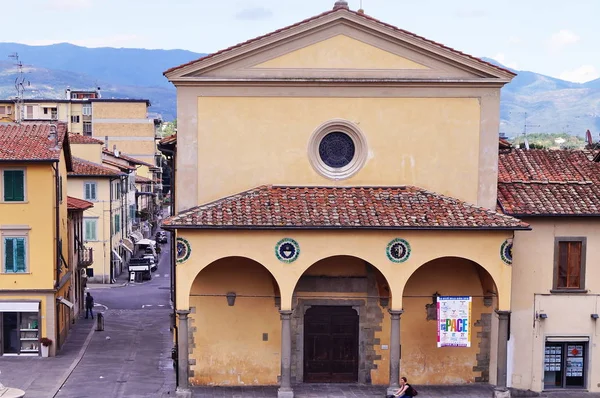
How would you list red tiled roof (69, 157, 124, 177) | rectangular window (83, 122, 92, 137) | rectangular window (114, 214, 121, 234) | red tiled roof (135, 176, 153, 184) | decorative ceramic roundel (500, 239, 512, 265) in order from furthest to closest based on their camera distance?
rectangular window (83, 122, 92, 137) < red tiled roof (135, 176, 153, 184) < rectangular window (114, 214, 121, 234) < red tiled roof (69, 157, 124, 177) < decorative ceramic roundel (500, 239, 512, 265)

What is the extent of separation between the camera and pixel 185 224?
80.0ft

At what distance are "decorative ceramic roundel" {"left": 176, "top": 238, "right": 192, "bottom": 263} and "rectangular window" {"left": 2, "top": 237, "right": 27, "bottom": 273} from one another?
10424 millimetres

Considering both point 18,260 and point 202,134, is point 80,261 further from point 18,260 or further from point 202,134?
point 202,134

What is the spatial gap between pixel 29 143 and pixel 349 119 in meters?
13.4

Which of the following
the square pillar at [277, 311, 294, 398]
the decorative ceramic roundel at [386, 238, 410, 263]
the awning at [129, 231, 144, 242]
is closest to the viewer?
the square pillar at [277, 311, 294, 398]

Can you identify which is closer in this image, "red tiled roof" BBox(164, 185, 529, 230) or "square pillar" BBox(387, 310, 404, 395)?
"red tiled roof" BBox(164, 185, 529, 230)

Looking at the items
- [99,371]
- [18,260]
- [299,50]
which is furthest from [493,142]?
[18,260]

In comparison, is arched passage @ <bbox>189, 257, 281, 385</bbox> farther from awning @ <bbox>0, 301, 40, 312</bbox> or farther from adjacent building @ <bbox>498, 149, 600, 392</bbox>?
awning @ <bbox>0, 301, 40, 312</bbox>

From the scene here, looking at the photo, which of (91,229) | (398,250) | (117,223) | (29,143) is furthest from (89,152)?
(398,250)

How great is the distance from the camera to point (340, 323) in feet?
88.9

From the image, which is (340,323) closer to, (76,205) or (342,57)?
A: (342,57)

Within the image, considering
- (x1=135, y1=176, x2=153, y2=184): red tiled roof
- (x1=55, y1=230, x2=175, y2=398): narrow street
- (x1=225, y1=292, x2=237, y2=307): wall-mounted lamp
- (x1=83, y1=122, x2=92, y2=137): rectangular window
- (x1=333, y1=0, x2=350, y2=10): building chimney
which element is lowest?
(x1=55, y1=230, x2=175, y2=398): narrow street

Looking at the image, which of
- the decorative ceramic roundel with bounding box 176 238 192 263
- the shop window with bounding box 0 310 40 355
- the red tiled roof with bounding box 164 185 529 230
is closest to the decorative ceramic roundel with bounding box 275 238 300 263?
the red tiled roof with bounding box 164 185 529 230

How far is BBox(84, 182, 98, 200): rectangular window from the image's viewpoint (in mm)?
53562
